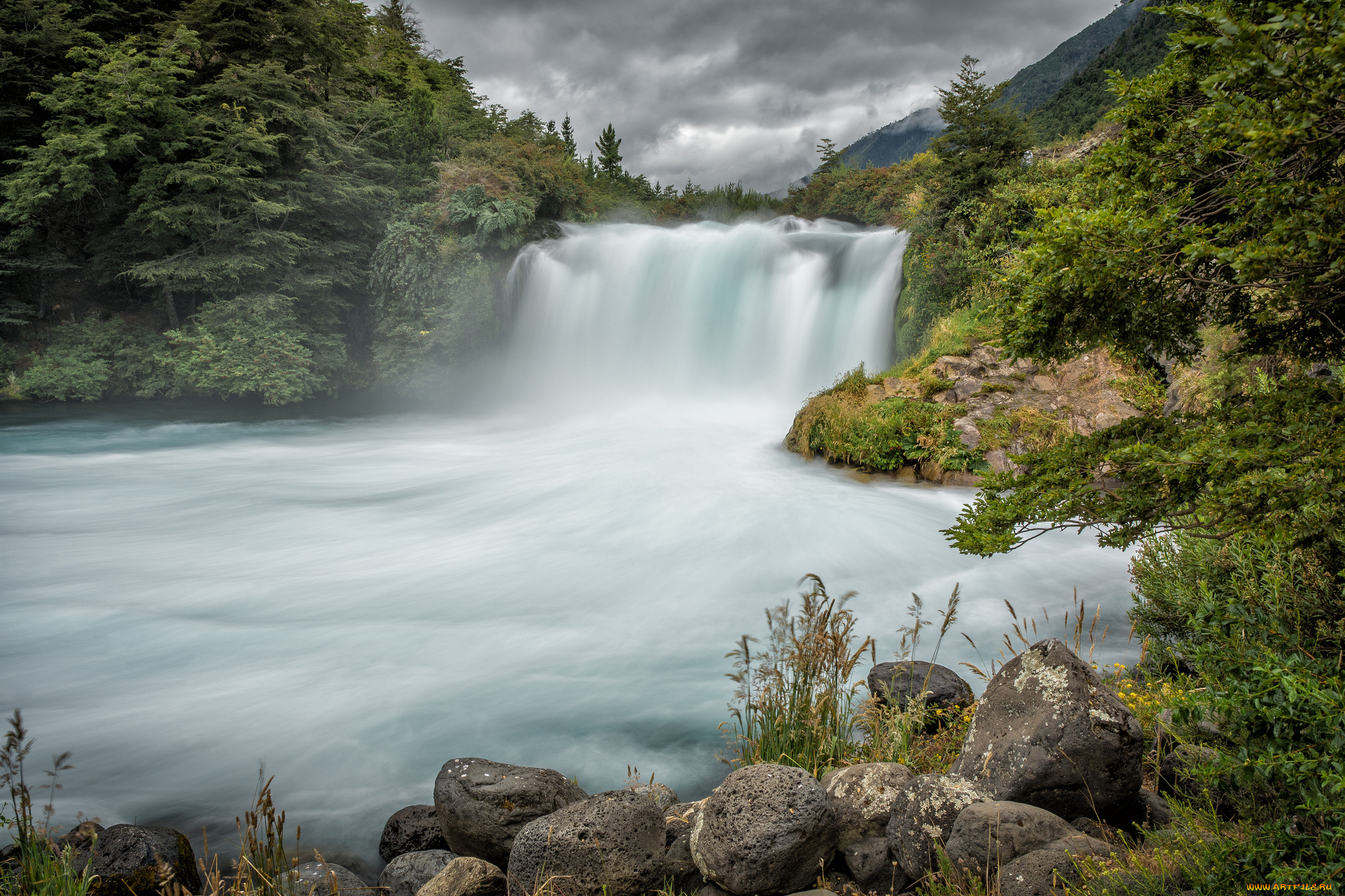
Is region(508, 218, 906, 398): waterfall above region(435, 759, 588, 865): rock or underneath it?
above

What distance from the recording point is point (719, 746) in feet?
14.6

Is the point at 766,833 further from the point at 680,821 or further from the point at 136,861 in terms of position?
the point at 136,861

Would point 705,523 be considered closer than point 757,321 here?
Yes

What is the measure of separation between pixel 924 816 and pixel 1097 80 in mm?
29716

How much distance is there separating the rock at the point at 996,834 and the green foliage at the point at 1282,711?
0.60 metres

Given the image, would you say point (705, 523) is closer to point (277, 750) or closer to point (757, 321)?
point (277, 750)

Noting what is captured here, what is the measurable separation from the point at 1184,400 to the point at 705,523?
556 cm

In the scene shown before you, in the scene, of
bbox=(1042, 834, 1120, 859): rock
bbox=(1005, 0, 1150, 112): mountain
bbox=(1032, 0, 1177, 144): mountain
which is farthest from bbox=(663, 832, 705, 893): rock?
bbox=(1005, 0, 1150, 112): mountain

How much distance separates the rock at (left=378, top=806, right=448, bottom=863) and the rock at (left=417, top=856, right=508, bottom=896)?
2.05 ft

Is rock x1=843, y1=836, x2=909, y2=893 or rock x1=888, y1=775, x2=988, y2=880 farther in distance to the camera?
rock x1=843, y1=836, x2=909, y2=893

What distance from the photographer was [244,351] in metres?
16.1

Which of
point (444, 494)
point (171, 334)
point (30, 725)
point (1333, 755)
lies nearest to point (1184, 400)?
point (1333, 755)

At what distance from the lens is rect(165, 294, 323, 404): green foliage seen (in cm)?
1585

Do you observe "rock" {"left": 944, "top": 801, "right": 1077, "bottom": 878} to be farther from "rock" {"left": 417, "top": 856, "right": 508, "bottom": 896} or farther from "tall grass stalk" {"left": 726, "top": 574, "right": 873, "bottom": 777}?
"rock" {"left": 417, "top": 856, "right": 508, "bottom": 896}
